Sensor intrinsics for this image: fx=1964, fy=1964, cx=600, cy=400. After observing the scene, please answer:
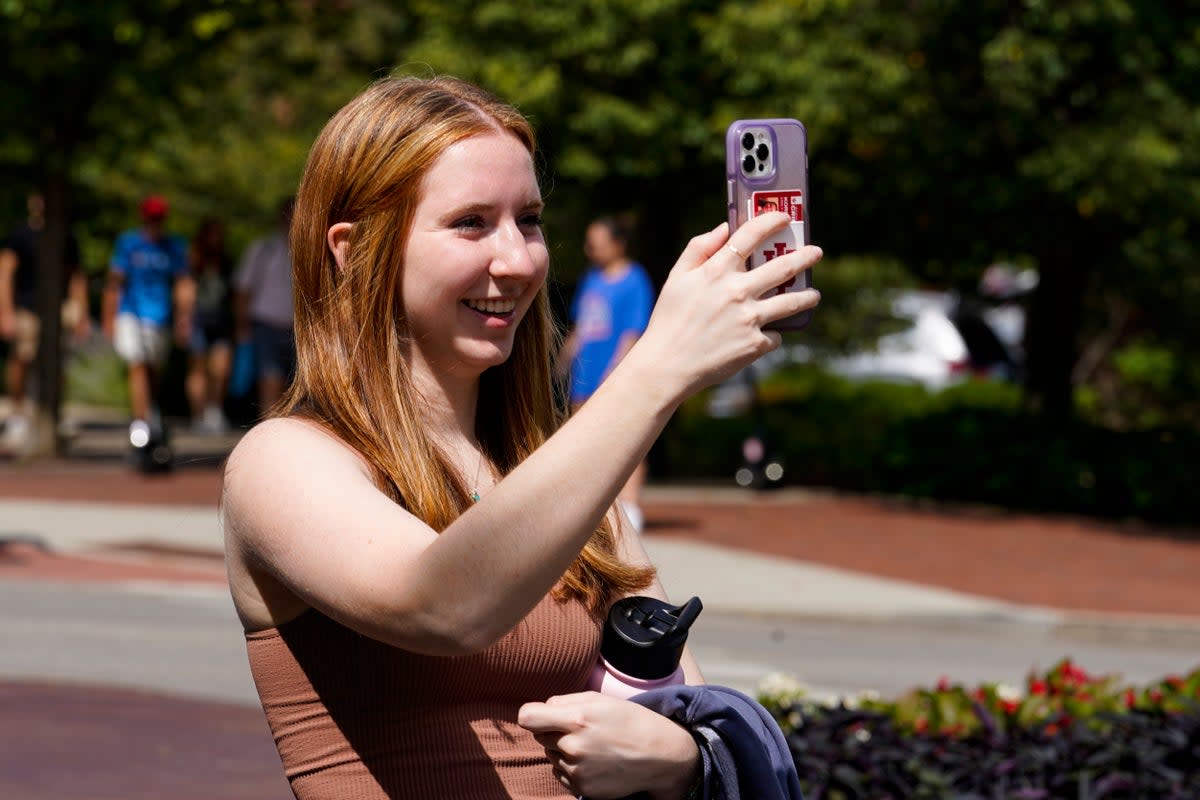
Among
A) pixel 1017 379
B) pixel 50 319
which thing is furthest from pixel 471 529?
pixel 1017 379

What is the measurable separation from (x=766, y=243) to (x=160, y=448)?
14799 mm

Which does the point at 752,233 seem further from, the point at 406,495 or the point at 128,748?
the point at 128,748

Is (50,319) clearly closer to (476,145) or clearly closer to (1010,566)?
(1010,566)

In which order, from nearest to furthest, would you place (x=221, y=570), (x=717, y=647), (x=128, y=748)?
(x=128, y=748) < (x=717, y=647) < (x=221, y=570)

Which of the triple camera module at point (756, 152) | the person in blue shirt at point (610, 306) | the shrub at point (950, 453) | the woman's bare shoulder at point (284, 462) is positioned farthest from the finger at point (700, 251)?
the shrub at point (950, 453)

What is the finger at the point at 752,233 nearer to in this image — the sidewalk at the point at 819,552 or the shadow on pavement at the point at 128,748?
the shadow on pavement at the point at 128,748

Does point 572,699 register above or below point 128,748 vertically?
above

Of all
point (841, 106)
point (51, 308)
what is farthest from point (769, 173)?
point (51, 308)

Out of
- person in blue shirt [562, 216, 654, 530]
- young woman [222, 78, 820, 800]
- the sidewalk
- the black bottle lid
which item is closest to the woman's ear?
young woman [222, 78, 820, 800]

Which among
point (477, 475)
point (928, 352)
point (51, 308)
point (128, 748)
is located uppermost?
point (477, 475)

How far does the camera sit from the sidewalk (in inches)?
431

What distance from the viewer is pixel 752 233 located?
205cm

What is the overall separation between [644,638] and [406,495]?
0.34m

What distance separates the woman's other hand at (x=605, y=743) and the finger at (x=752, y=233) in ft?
1.87
